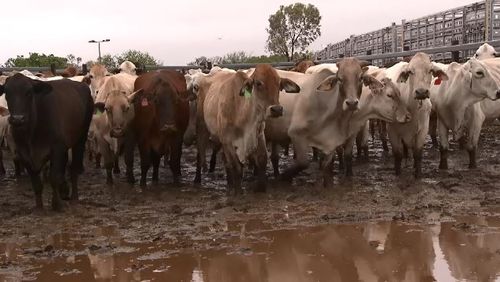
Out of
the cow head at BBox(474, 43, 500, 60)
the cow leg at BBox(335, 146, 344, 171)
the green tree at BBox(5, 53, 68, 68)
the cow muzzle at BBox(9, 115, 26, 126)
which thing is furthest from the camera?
the green tree at BBox(5, 53, 68, 68)

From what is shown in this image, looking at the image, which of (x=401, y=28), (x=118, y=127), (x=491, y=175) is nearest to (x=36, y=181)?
(x=118, y=127)

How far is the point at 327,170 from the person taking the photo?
8.40 meters

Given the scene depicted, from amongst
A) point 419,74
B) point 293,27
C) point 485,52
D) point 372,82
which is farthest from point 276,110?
point 293,27

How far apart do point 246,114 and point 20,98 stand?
2756 millimetres

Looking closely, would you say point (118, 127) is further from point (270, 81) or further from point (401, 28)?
point (401, 28)

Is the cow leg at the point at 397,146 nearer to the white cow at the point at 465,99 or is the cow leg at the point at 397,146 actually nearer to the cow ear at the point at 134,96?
the white cow at the point at 465,99

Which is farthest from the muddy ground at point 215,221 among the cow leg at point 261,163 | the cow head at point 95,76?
the cow head at point 95,76

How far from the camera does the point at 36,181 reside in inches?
295

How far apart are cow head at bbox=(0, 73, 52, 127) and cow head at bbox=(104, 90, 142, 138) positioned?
1.53m

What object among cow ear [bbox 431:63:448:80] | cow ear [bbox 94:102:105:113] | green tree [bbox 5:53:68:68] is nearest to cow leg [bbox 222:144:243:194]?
cow ear [bbox 94:102:105:113]

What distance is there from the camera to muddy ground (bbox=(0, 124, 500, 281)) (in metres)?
5.05

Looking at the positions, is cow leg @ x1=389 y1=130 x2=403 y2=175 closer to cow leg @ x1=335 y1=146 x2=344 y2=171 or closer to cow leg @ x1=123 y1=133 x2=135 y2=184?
cow leg @ x1=335 y1=146 x2=344 y2=171

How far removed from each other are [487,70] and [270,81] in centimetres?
363

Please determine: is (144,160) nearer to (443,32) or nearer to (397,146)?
(397,146)
